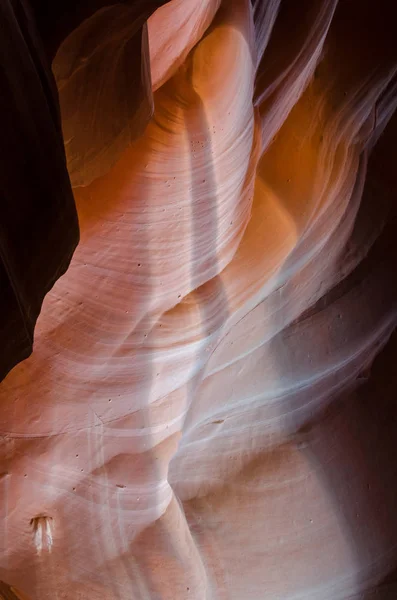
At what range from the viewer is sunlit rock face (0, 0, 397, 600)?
0.96m

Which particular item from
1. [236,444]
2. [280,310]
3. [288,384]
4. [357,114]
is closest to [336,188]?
[357,114]

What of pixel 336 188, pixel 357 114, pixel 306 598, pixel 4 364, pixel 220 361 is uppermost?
pixel 4 364

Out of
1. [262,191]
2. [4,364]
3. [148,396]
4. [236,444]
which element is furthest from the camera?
[236,444]

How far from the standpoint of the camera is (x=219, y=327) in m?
1.18

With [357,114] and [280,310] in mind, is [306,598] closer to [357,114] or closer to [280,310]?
[280,310]

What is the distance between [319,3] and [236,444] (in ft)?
2.59

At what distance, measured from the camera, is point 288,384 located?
1.38m

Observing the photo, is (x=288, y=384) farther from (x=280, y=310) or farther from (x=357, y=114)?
(x=357, y=114)

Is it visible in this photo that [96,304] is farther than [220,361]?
No

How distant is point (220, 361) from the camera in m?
1.29

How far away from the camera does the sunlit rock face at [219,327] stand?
0.96 m

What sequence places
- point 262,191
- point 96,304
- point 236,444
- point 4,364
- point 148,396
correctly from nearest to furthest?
point 4,364 < point 96,304 < point 148,396 < point 262,191 < point 236,444

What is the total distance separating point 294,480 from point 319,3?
0.86m

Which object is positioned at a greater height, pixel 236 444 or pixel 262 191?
pixel 262 191
